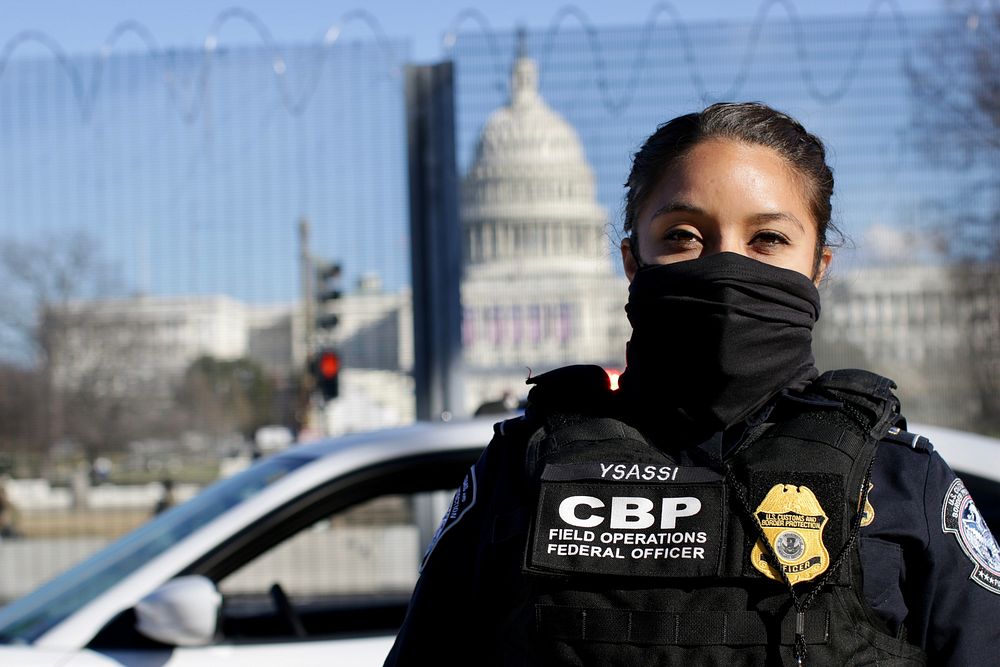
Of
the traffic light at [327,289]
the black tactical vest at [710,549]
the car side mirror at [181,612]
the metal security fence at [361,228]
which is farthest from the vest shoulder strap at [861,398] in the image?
the traffic light at [327,289]

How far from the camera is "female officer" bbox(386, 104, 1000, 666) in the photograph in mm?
1289

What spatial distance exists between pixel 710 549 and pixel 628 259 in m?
0.44

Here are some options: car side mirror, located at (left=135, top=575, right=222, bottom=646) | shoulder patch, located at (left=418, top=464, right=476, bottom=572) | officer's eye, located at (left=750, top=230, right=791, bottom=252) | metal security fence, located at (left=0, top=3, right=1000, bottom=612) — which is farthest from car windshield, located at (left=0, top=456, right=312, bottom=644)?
metal security fence, located at (left=0, top=3, right=1000, bottom=612)

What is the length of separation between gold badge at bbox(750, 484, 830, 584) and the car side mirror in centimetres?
146

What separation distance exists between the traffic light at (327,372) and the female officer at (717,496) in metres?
6.52

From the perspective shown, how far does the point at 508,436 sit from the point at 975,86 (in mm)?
6961

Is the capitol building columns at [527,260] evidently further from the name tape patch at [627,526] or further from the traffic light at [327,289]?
the name tape patch at [627,526]

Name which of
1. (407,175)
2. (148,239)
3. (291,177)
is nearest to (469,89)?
(407,175)

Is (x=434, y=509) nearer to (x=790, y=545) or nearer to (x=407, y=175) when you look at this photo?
(x=790, y=545)

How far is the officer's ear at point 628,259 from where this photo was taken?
1588 mm

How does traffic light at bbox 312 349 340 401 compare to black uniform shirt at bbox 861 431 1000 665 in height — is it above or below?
below

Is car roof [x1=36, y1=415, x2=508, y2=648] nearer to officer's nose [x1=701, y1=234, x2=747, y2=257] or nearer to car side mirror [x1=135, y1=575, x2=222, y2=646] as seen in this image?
car side mirror [x1=135, y1=575, x2=222, y2=646]

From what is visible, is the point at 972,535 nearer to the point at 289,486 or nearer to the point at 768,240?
the point at 768,240

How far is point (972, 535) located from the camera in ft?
4.38
